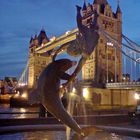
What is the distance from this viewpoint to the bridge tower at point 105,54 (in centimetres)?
6669

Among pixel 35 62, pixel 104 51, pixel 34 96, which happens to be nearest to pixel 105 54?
pixel 104 51

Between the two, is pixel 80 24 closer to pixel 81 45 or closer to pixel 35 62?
pixel 81 45

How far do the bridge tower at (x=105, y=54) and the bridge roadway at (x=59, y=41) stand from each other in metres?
3.82

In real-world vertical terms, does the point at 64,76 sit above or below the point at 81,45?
below

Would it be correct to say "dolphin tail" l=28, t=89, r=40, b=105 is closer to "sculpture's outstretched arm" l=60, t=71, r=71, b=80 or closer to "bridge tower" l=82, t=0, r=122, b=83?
"sculpture's outstretched arm" l=60, t=71, r=71, b=80

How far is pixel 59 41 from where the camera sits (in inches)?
2832

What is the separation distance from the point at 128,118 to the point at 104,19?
5936 cm

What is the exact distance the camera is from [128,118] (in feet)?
52.9

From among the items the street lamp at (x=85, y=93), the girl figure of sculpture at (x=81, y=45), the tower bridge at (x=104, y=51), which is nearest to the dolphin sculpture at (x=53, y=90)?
the girl figure of sculpture at (x=81, y=45)

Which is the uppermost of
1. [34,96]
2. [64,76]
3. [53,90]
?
[64,76]

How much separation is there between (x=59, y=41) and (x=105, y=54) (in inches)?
436

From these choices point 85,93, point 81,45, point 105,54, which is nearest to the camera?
point 81,45

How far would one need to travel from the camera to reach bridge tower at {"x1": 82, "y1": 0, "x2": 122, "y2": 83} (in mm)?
66688

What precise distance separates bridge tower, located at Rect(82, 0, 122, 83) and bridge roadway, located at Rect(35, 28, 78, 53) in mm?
3819
